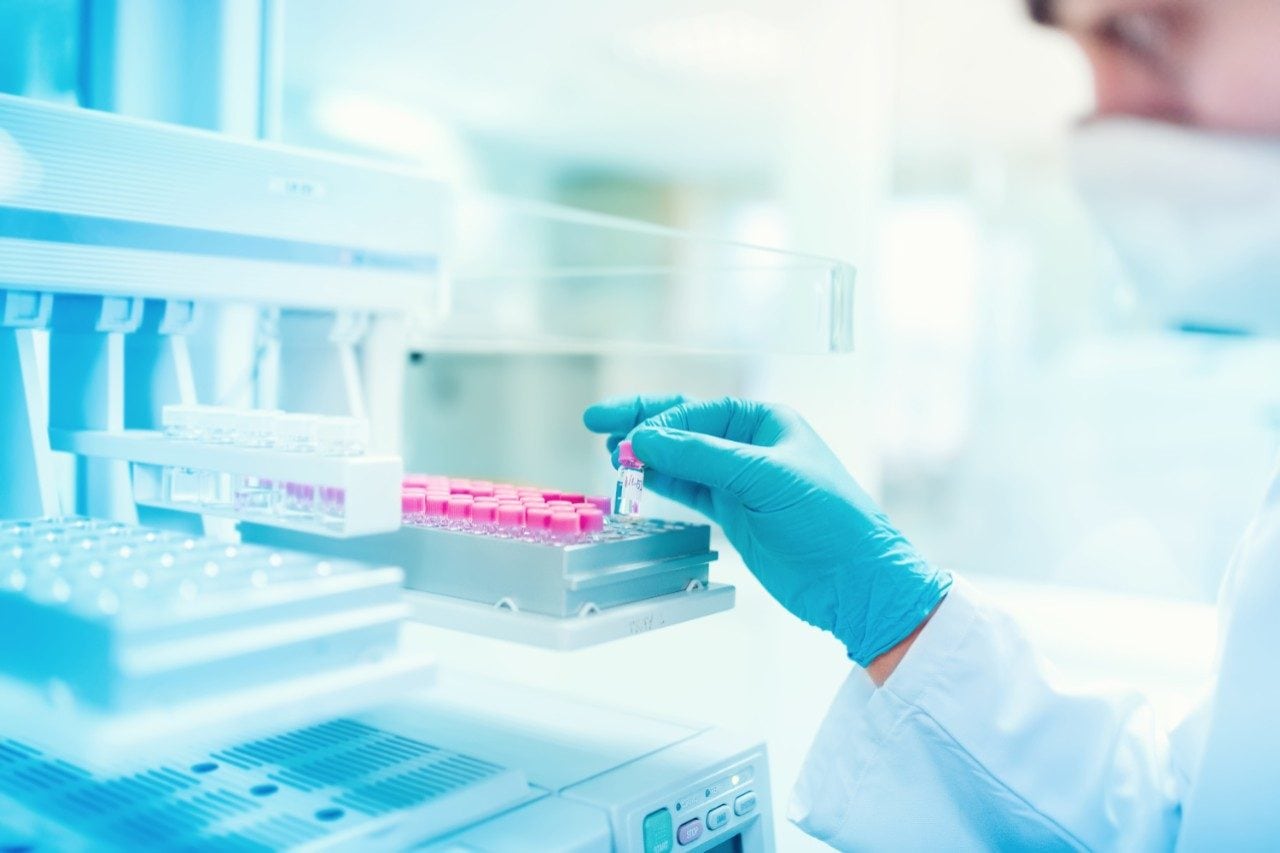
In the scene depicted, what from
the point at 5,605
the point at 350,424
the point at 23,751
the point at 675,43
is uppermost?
the point at 675,43

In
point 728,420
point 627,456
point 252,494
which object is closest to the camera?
point 252,494

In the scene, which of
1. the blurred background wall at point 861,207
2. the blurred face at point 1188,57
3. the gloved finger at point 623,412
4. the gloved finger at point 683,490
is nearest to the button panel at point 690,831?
the gloved finger at point 683,490

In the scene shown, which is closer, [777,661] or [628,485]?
[628,485]

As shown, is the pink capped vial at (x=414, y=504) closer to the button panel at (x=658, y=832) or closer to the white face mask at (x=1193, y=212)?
the button panel at (x=658, y=832)

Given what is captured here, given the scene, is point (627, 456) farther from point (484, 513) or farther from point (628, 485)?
point (484, 513)

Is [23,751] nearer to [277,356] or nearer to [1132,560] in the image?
[277,356]

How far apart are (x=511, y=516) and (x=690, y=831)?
0.27m

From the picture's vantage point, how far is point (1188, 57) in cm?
176

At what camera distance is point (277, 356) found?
1159 mm

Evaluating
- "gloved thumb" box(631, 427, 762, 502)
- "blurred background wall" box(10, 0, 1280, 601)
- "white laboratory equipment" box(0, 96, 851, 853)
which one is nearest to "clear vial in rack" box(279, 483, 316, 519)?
"white laboratory equipment" box(0, 96, 851, 853)

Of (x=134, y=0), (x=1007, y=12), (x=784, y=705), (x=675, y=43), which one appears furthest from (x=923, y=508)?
(x=134, y=0)

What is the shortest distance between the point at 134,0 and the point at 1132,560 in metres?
3.13

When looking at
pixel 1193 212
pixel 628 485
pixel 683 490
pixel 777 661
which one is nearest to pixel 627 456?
pixel 628 485

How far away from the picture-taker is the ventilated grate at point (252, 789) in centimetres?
60
